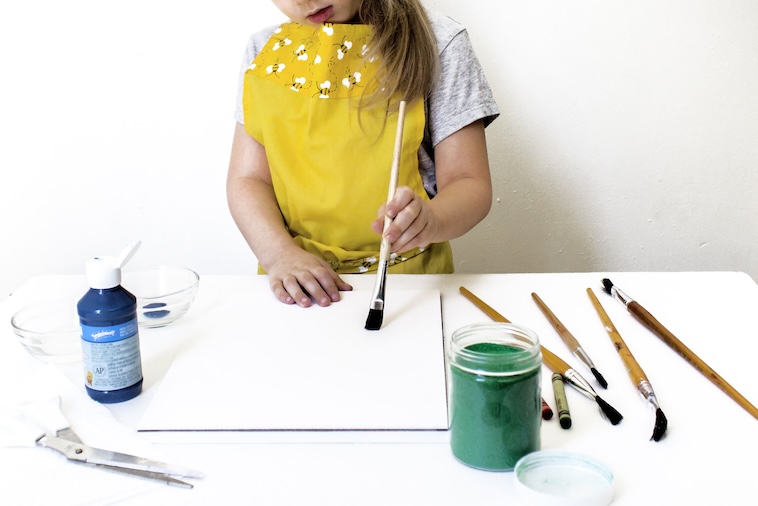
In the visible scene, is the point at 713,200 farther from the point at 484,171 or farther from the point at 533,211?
the point at 484,171

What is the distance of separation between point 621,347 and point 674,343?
0.05 metres

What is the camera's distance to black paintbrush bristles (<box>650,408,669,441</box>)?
21.0 inches

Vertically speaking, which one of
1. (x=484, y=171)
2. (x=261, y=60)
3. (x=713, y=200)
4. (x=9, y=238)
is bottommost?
(x=9, y=238)

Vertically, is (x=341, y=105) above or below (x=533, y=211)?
above

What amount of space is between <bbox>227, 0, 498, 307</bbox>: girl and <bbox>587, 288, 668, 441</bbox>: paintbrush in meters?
Result: 0.26

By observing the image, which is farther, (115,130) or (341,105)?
(115,130)

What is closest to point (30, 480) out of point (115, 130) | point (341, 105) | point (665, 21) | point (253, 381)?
point (253, 381)

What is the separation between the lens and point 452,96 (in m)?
0.98

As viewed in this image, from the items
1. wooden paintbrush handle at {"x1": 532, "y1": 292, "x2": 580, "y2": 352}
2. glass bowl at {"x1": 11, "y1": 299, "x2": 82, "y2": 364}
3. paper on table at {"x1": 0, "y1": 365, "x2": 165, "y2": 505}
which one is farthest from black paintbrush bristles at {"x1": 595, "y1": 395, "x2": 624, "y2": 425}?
glass bowl at {"x1": 11, "y1": 299, "x2": 82, "y2": 364}

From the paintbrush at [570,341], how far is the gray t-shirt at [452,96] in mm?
294

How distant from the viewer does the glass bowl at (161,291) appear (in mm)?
747

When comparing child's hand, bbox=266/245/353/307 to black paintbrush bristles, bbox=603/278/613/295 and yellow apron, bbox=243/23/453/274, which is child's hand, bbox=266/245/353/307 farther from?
black paintbrush bristles, bbox=603/278/613/295

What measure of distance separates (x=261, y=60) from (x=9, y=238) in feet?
2.04

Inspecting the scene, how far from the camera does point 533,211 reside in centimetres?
131
